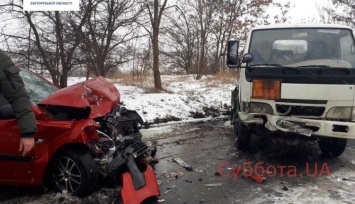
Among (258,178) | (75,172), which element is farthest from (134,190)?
(258,178)

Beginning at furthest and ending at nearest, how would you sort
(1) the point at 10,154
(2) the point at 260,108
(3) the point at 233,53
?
(3) the point at 233,53 < (2) the point at 260,108 < (1) the point at 10,154

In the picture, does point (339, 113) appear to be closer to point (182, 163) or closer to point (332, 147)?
point (332, 147)

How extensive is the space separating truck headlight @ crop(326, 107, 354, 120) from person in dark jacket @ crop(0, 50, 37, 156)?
415cm

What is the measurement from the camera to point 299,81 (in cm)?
496

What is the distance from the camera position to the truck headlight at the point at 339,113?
16.0ft

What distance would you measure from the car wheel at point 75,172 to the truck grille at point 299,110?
2.97 m

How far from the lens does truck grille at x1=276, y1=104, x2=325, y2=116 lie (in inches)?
197

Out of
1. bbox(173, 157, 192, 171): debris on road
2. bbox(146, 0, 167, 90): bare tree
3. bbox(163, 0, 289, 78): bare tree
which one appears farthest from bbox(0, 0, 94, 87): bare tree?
bbox(163, 0, 289, 78): bare tree

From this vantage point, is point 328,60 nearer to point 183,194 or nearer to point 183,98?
point 183,194

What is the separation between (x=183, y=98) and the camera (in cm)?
1067

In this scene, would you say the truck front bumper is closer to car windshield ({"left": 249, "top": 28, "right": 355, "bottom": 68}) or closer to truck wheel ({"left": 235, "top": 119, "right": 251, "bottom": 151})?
truck wheel ({"left": 235, "top": 119, "right": 251, "bottom": 151})

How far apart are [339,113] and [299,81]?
759mm

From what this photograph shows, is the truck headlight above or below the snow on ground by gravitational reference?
above

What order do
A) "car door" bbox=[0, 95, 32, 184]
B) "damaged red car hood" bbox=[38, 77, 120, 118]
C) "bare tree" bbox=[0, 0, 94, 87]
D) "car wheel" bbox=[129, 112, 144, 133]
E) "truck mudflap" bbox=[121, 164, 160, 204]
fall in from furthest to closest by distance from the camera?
"bare tree" bbox=[0, 0, 94, 87], "car wheel" bbox=[129, 112, 144, 133], "damaged red car hood" bbox=[38, 77, 120, 118], "car door" bbox=[0, 95, 32, 184], "truck mudflap" bbox=[121, 164, 160, 204]
